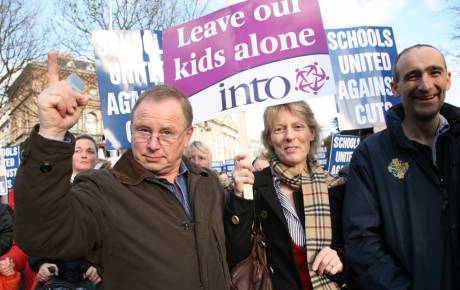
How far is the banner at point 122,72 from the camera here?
5.35 m

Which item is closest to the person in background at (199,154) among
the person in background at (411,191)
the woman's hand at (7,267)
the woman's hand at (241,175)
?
the woman's hand at (7,267)

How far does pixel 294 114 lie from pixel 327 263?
97 cm

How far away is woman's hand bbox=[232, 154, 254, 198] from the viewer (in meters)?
2.23

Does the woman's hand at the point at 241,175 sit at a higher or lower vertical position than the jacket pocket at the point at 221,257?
higher

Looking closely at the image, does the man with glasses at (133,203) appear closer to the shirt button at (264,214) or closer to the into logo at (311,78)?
the shirt button at (264,214)

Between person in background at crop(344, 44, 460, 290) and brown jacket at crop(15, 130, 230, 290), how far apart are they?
0.77 meters

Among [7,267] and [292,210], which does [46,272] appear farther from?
[292,210]

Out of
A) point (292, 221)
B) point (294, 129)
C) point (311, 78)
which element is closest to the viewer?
point (292, 221)

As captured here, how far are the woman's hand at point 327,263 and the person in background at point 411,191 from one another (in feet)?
0.24

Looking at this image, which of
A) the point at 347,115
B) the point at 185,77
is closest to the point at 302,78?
the point at 185,77

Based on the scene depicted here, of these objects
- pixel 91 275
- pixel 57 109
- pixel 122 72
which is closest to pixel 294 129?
pixel 57 109

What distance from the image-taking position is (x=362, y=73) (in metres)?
6.57

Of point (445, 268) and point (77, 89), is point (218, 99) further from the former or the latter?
point (445, 268)

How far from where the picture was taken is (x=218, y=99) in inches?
114
